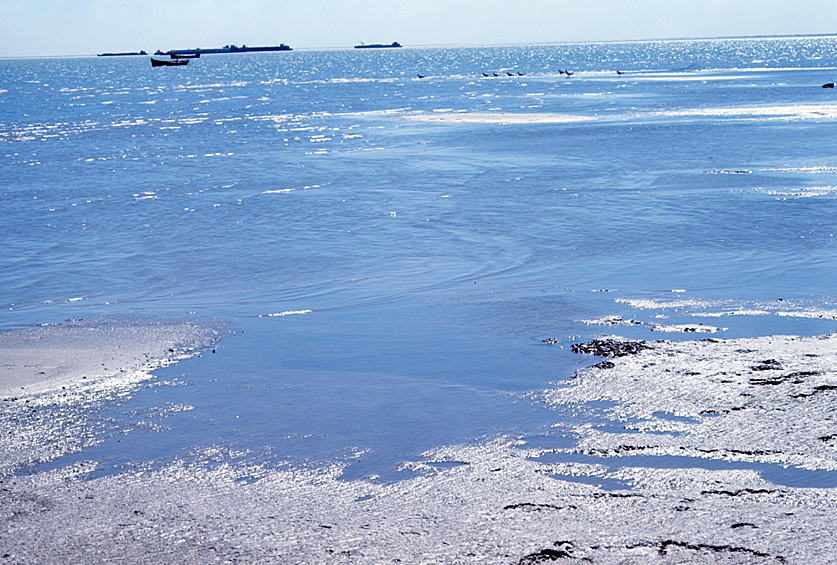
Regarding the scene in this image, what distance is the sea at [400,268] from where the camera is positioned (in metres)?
7.16

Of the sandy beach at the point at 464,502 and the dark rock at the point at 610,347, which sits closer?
the sandy beach at the point at 464,502

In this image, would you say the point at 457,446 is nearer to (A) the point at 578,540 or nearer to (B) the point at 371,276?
(A) the point at 578,540

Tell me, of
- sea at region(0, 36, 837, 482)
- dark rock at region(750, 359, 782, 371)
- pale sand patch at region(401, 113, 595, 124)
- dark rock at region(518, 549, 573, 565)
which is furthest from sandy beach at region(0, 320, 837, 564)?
pale sand patch at region(401, 113, 595, 124)

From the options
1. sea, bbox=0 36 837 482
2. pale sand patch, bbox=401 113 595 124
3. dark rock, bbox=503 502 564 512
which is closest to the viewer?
dark rock, bbox=503 502 564 512

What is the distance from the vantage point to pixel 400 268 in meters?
13.1

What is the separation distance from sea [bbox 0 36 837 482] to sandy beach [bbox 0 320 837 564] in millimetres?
326

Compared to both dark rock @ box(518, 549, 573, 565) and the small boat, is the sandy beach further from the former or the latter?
the small boat

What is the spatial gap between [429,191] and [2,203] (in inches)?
421

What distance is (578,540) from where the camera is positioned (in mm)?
4891

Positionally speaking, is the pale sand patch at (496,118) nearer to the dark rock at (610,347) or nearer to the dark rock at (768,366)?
the dark rock at (610,347)

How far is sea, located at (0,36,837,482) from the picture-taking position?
7.16 m

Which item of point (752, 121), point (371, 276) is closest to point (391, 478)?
point (371, 276)

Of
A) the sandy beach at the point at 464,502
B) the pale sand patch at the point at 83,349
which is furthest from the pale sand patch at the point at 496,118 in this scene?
the sandy beach at the point at 464,502

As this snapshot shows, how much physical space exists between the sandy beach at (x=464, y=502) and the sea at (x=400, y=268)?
1.07ft
